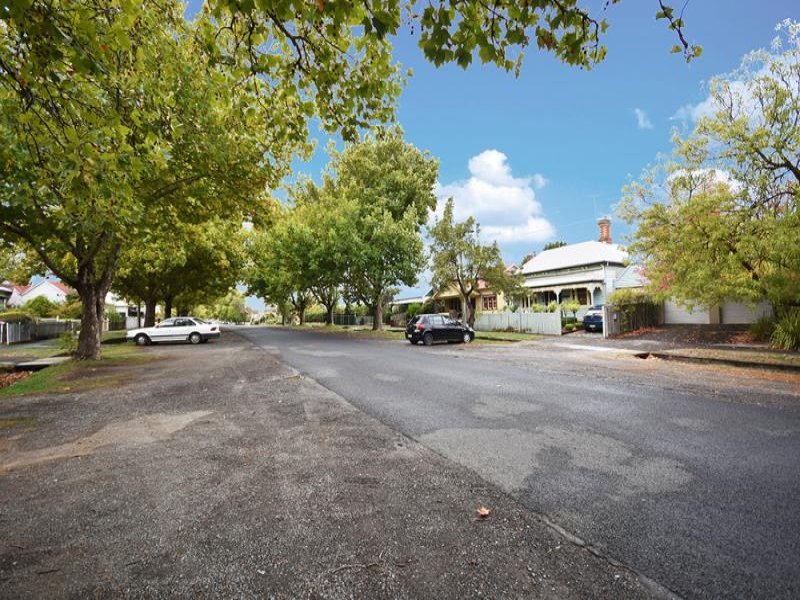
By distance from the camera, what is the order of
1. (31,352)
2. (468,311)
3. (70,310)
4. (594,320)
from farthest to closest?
(70,310) → (468,311) → (594,320) → (31,352)

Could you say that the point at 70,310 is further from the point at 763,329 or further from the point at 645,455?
the point at 763,329

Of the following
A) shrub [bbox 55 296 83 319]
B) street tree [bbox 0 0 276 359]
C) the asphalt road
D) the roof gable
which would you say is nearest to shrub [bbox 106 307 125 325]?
shrub [bbox 55 296 83 319]

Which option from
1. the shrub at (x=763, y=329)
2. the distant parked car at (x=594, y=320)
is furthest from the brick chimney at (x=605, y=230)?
the shrub at (x=763, y=329)

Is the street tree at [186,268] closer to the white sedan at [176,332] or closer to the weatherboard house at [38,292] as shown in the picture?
the white sedan at [176,332]

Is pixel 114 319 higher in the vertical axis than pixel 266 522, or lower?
higher

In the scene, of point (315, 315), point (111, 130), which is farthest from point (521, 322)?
point (315, 315)

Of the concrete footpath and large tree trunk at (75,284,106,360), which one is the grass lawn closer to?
large tree trunk at (75,284,106,360)

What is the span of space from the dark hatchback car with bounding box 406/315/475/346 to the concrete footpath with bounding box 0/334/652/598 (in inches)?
631

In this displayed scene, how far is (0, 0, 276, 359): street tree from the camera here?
4.50 m

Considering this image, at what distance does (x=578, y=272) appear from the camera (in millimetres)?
34906

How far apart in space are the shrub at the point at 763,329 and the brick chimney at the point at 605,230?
23.1 metres

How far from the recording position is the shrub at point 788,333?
14438 mm

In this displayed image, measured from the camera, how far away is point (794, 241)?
11555 mm

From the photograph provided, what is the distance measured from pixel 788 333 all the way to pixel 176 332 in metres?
30.1
